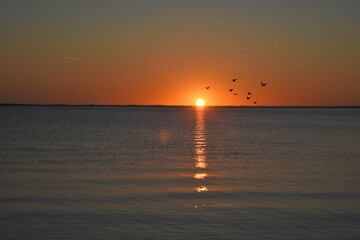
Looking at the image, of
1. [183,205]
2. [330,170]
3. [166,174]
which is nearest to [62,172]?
[166,174]

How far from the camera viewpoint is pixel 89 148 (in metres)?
48.4

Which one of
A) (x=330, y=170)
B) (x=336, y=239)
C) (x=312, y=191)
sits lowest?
(x=336, y=239)

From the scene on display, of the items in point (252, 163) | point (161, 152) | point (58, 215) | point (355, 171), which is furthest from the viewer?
point (161, 152)

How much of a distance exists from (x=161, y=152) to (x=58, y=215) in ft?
87.3

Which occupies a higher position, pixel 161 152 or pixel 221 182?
pixel 161 152

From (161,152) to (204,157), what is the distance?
18.7 feet

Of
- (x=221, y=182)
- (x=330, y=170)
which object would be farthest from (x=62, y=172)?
(x=330, y=170)

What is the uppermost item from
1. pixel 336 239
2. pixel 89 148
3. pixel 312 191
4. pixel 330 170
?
pixel 89 148

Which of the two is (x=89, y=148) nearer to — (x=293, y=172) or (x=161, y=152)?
(x=161, y=152)

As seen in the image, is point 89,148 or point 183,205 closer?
point 183,205

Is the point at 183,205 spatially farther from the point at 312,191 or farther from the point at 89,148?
the point at 89,148

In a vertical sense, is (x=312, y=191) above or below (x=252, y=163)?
below

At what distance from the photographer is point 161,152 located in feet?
148

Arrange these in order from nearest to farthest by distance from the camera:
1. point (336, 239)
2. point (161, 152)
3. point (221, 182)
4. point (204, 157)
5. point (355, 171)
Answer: point (336, 239), point (221, 182), point (355, 171), point (204, 157), point (161, 152)
